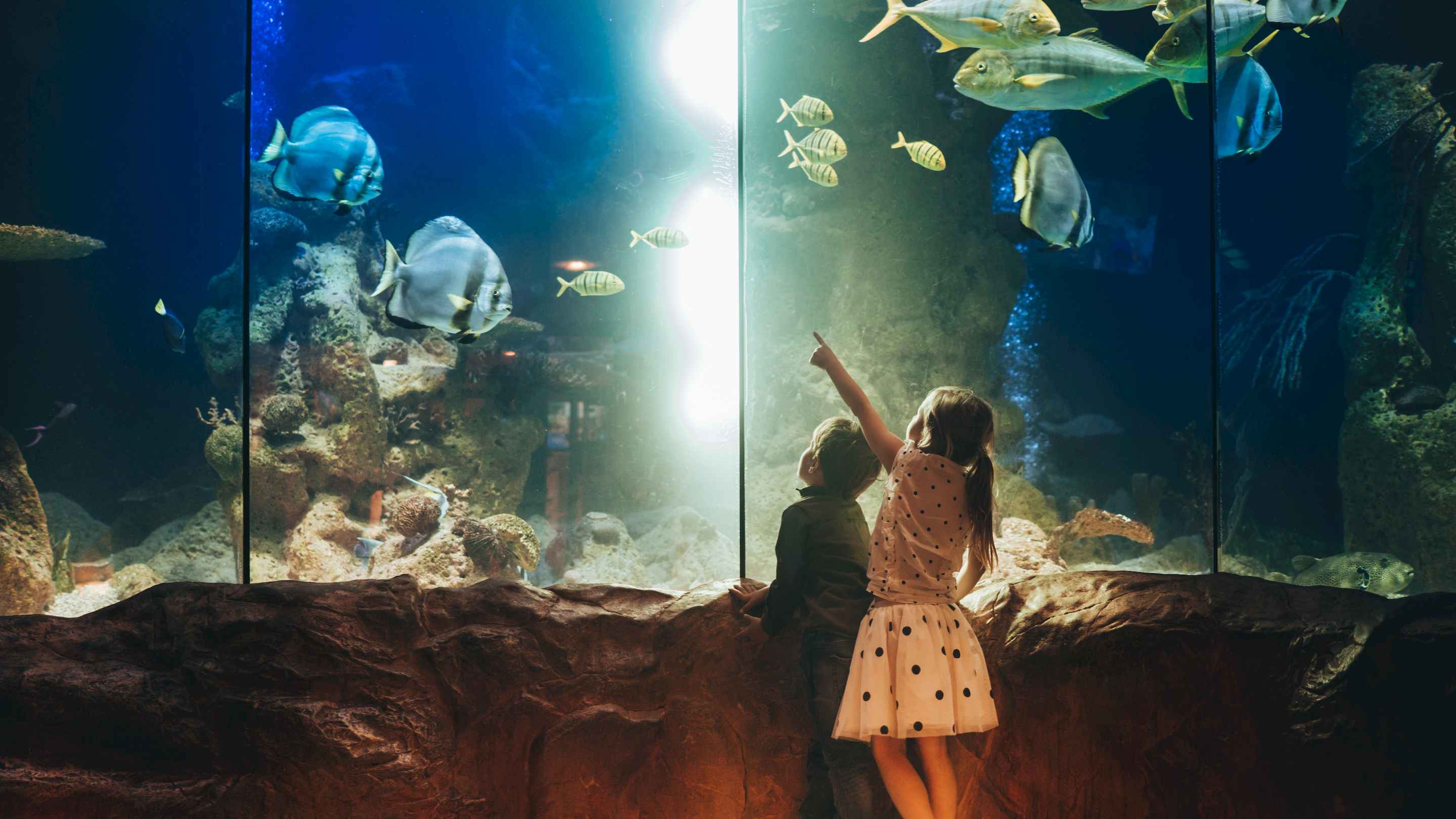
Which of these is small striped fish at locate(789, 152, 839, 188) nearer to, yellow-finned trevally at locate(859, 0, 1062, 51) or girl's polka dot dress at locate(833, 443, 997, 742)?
yellow-finned trevally at locate(859, 0, 1062, 51)

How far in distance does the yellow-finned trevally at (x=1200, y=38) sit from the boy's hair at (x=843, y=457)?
246cm

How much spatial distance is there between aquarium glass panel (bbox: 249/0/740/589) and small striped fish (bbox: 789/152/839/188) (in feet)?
1.23

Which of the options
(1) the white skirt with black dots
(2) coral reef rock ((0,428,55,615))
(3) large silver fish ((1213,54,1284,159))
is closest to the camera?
(1) the white skirt with black dots

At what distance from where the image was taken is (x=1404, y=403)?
3.50 metres

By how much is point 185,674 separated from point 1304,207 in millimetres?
5257

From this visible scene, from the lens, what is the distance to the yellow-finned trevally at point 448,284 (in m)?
3.24

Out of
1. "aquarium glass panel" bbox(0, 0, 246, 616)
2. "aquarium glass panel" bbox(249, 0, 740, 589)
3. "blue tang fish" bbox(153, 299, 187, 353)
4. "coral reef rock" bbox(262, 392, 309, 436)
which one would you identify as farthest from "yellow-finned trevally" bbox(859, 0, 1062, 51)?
"blue tang fish" bbox(153, 299, 187, 353)

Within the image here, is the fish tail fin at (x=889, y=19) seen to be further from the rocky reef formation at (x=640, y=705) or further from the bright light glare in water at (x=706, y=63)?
the rocky reef formation at (x=640, y=705)

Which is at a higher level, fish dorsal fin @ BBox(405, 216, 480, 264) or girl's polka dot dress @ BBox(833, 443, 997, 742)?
fish dorsal fin @ BBox(405, 216, 480, 264)

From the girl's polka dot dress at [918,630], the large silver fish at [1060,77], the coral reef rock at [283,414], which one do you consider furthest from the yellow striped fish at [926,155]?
the coral reef rock at [283,414]

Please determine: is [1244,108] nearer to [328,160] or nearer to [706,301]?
[706,301]

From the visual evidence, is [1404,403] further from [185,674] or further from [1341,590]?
[185,674]

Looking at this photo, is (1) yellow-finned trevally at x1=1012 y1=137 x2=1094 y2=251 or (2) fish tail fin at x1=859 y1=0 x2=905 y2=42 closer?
(1) yellow-finned trevally at x1=1012 y1=137 x2=1094 y2=251

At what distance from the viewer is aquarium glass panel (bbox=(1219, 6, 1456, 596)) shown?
3.41 m
